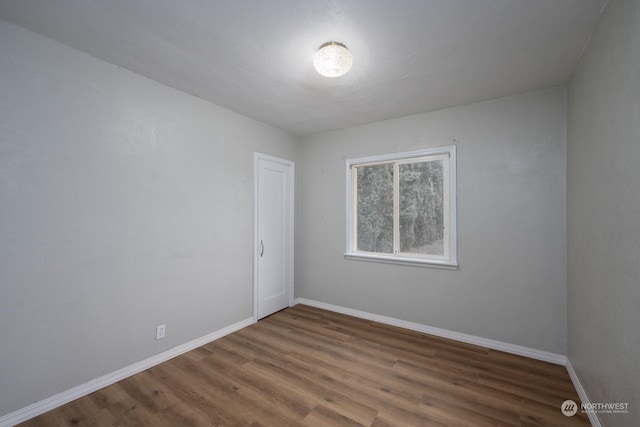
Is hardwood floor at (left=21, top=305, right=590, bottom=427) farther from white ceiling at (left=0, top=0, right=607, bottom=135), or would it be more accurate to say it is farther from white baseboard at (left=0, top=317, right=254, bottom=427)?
white ceiling at (left=0, top=0, right=607, bottom=135)

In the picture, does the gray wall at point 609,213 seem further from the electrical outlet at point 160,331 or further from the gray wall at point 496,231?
the electrical outlet at point 160,331

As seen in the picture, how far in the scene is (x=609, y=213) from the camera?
1.54 metres

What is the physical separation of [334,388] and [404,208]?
220cm

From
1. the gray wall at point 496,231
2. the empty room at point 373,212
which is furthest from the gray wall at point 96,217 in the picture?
the gray wall at point 496,231

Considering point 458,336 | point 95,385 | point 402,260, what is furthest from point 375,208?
point 95,385

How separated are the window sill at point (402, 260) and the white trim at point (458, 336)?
2.39 ft

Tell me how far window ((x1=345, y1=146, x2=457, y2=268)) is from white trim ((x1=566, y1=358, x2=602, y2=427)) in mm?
1239

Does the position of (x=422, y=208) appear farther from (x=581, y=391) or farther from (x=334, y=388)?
(x=334, y=388)

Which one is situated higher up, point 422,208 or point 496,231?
point 422,208

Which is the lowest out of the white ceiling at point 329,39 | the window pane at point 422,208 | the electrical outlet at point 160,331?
the electrical outlet at point 160,331

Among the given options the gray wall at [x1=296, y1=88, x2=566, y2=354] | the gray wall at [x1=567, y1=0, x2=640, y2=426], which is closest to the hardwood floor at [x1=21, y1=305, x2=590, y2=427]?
the gray wall at [x1=296, y1=88, x2=566, y2=354]

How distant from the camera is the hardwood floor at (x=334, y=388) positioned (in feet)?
5.90

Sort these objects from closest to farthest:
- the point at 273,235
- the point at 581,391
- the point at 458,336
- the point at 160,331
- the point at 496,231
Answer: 1. the point at 581,391
2. the point at 160,331
3. the point at 496,231
4. the point at 458,336
5. the point at 273,235

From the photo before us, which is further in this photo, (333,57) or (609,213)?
(333,57)
